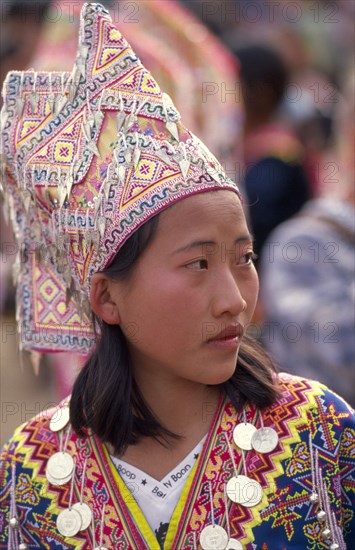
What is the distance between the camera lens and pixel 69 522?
2.66 metres

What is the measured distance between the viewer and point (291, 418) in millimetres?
2674

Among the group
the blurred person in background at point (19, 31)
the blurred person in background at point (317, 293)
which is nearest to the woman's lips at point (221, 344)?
the blurred person in background at point (317, 293)

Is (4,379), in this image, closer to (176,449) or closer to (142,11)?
(142,11)

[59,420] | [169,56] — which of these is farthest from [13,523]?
[169,56]

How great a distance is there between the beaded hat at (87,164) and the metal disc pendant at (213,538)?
659 millimetres

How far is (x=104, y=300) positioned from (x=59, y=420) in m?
0.38

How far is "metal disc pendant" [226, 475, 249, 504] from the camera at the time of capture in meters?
2.60

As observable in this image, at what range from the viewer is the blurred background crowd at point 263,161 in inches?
169

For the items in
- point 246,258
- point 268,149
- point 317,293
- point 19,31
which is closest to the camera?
point 246,258

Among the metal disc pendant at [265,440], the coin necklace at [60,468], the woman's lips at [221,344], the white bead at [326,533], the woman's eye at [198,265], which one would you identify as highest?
the woman's eye at [198,265]

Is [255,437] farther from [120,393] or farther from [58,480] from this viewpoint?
[58,480]

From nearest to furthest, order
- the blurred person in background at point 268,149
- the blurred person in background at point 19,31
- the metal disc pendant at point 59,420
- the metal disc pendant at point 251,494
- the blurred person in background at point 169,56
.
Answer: the metal disc pendant at point 251,494, the metal disc pendant at point 59,420, the blurred person in background at point 169,56, the blurred person in background at point 268,149, the blurred person in background at point 19,31

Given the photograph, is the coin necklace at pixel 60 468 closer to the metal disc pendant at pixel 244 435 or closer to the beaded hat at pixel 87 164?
the beaded hat at pixel 87 164

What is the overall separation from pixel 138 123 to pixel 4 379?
5365 mm
